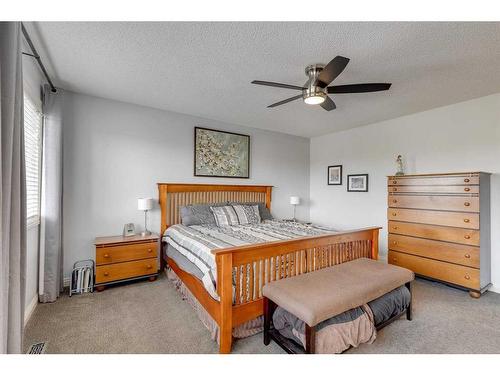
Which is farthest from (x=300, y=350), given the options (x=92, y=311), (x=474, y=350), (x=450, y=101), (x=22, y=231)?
(x=450, y=101)

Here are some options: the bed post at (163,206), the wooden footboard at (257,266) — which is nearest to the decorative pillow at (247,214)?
the bed post at (163,206)

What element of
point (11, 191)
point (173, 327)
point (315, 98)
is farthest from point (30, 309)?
point (315, 98)

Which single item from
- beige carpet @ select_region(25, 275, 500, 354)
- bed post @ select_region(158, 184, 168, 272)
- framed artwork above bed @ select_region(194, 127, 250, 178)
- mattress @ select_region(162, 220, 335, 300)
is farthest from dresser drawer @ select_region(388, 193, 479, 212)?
bed post @ select_region(158, 184, 168, 272)

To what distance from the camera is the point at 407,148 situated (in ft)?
12.6

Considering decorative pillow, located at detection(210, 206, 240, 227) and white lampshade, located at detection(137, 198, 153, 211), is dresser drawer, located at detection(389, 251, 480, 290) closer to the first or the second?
decorative pillow, located at detection(210, 206, 240, 227)

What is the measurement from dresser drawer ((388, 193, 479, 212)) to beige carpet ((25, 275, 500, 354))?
1040mm

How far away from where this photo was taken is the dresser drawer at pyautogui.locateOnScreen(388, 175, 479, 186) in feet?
9.28

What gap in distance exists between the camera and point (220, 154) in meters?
4.23

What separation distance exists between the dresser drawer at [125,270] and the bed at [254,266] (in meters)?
0.26

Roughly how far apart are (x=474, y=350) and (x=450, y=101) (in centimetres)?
293

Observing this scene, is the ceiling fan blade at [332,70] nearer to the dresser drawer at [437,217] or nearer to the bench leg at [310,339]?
the bench leg at [310,339]

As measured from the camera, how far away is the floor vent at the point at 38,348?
5.85 feet

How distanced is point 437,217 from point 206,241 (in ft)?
9.61

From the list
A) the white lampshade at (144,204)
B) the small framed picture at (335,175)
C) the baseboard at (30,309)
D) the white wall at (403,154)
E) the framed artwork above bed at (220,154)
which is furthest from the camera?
the small framed picture at (335,175)
